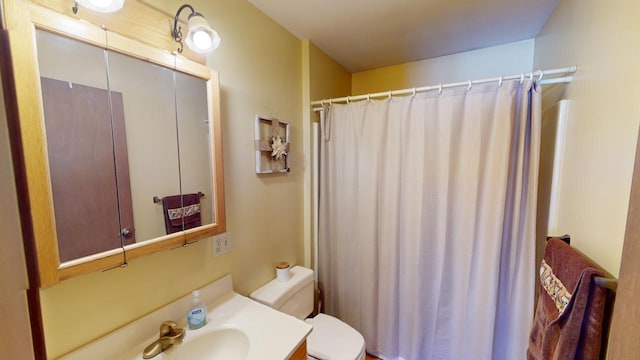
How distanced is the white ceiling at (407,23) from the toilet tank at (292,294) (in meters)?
1.69

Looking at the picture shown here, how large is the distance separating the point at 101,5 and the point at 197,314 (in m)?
1.18

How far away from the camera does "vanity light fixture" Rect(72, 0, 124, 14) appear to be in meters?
0.76

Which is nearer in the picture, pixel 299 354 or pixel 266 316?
pixel 299 354

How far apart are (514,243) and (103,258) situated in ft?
6.24

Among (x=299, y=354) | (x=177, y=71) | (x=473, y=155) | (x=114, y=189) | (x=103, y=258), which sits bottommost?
(x=299, y=354)

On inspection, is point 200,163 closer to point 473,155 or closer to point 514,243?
point 473,155

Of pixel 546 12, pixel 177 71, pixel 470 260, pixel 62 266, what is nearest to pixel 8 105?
pixel 62 266

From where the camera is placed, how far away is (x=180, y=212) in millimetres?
1074

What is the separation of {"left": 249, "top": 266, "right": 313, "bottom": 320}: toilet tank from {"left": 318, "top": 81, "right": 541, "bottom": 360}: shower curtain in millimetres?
322

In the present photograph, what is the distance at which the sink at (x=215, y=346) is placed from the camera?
1000 mm

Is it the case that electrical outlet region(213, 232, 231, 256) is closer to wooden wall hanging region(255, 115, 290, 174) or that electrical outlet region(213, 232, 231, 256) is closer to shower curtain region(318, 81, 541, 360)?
wooden wall hanging region(255, 115, 290, 174)

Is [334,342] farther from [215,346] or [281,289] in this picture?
[215,346]

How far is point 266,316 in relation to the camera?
1155 millimetres

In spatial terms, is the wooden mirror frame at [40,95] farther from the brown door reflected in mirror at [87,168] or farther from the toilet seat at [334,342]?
the toilet seat at [334,342]
